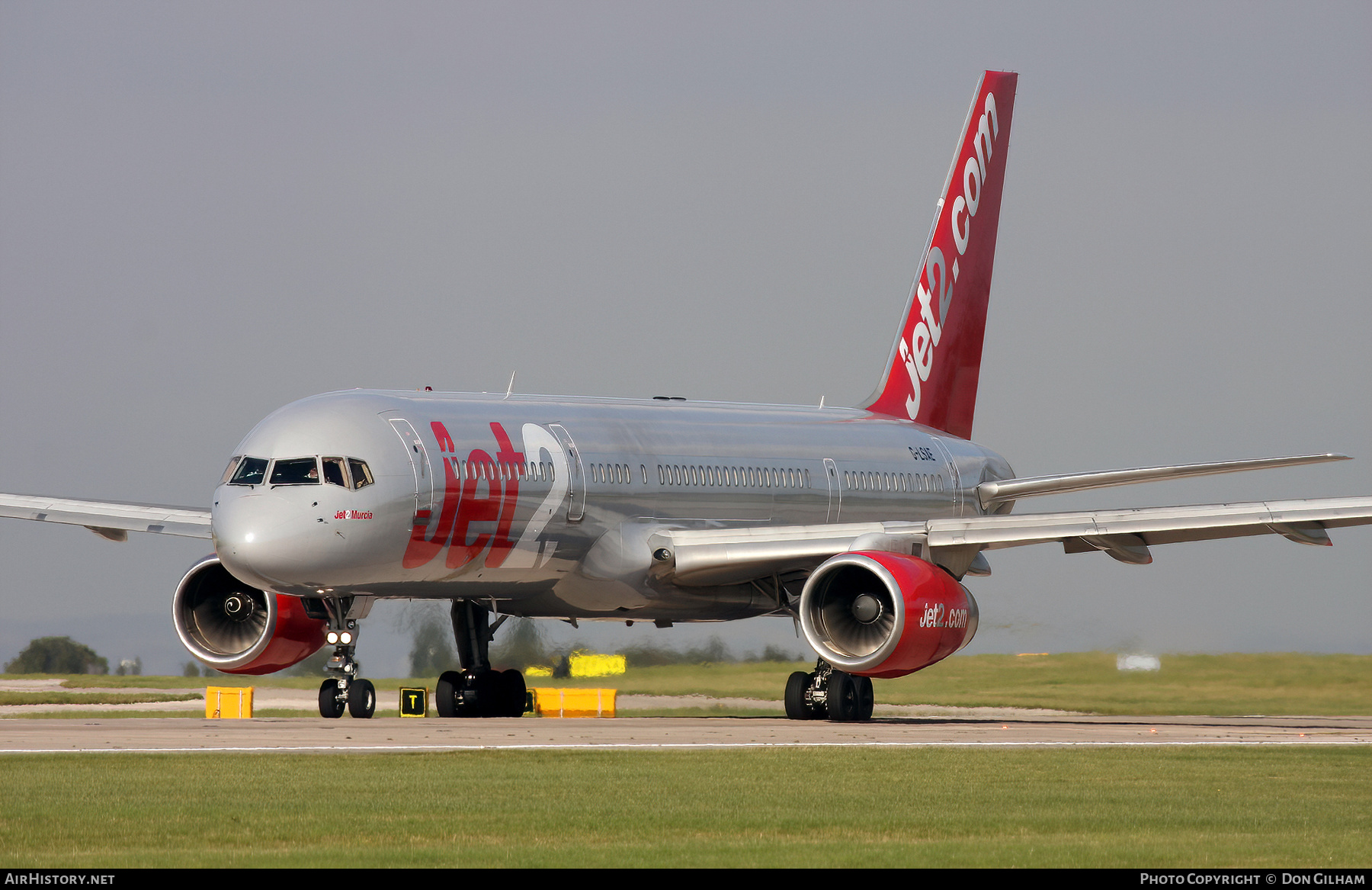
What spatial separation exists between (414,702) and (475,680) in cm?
121

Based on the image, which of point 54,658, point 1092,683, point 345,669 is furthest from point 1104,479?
point 54,658

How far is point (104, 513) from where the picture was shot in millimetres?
29047

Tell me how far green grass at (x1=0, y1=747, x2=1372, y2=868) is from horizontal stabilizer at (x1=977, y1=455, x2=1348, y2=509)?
943 cm

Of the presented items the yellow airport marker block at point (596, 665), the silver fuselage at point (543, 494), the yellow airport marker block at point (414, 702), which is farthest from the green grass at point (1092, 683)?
the yellow airport marker block at point (414, 702)

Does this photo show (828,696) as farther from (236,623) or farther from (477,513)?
(236,623)

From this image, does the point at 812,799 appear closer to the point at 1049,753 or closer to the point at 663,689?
the point at 1049,753

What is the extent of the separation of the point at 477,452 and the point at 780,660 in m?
10.6

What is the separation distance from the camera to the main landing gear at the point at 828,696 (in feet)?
91.6

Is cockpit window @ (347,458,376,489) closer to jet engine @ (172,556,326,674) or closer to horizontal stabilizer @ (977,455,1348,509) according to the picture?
jet engine @ (172,556,326,674)

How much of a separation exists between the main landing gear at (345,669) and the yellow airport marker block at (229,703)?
5.48 metres

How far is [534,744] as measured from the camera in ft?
69.8

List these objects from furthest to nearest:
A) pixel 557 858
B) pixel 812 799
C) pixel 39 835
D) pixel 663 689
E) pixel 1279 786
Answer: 1. pixel 663 689
2. pixel 1279 786
3. pixel 812 799
4. pixel 39 835
5. pixel 557 858

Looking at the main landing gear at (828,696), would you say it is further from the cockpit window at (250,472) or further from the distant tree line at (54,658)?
the distant tree line at (54,658)
